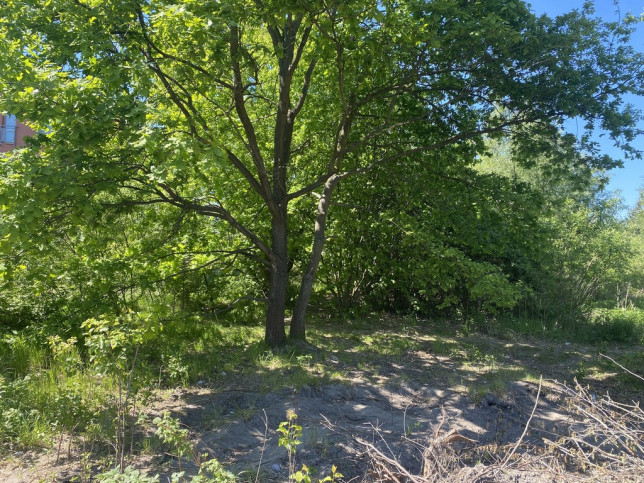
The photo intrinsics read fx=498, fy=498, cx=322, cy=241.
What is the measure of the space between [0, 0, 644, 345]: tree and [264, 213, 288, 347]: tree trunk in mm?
25

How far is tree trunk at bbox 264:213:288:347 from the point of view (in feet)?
25.3

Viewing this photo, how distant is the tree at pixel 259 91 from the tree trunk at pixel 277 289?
0.02 metres

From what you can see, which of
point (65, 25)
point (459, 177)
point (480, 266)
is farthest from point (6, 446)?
point (459, 177)

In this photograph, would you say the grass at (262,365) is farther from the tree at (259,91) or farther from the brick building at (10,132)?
the brick building at (10,132)

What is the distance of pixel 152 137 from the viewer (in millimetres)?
4336

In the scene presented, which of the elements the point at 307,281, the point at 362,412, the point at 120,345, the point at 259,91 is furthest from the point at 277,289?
the point at 259,91

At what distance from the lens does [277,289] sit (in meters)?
7.79

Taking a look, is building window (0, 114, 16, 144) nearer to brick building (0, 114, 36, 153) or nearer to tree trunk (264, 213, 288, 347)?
brick building (0, 114, 36, 153)

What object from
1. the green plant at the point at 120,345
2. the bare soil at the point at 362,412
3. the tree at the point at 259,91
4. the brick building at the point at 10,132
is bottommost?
the bare soil at the point at 362,412

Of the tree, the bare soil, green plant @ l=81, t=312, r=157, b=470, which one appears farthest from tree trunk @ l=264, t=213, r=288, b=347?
green plant @ l=81, t=312, r=157, b=470

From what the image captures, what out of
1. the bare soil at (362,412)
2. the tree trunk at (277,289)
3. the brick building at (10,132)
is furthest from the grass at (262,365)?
the brick building at (10,132)

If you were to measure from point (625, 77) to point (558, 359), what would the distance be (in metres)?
4.63

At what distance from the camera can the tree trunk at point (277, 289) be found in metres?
7.71

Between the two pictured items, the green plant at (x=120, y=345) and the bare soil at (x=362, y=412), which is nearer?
the bare soil at (x=362, y=412)
